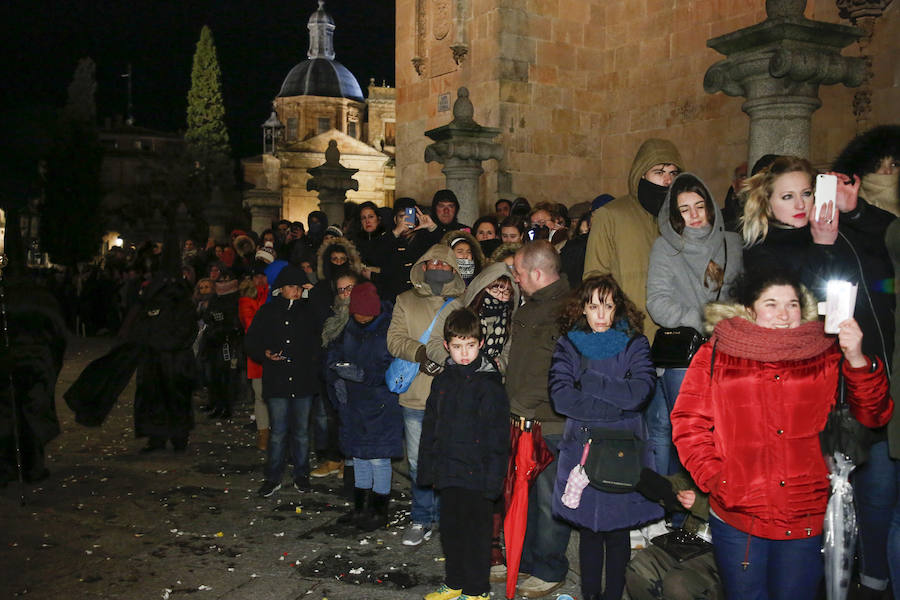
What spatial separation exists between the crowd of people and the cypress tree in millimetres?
74156

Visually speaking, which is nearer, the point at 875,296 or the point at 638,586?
the point at 875,296

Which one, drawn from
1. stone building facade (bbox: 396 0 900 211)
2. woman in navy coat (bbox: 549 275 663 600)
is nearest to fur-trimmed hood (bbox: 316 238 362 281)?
woman in navy coat (bbox: 549 275 663 600)

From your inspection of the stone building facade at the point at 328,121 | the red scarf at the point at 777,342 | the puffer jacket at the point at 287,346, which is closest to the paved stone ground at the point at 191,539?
the puffer jacket at the point at 287,346

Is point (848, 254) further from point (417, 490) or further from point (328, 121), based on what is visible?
point (328, 121)

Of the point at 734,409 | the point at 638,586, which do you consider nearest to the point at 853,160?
the point at 734,409

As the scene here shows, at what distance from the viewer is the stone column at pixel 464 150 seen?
11094mm

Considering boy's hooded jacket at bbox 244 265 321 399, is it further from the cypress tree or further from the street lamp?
the cypress tree

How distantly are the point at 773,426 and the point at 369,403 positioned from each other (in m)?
3.29

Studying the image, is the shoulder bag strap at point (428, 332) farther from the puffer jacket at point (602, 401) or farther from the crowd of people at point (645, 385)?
the puffer jacket at point (602, 401)

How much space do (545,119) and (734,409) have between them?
1131 centimetres

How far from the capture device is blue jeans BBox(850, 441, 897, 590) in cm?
388

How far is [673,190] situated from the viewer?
4.61 m

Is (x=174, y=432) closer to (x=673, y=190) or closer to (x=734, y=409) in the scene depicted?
(x=673, y=190)

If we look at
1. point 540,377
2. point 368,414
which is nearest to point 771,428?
point 540,377
